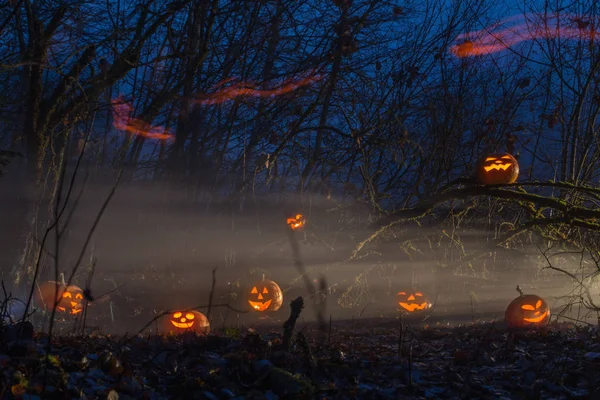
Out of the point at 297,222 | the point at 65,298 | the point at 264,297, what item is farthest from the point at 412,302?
the point at 65,298

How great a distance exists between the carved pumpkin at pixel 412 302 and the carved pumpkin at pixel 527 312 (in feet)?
6.96

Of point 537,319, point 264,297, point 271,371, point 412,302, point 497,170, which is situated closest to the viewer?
point 271,371

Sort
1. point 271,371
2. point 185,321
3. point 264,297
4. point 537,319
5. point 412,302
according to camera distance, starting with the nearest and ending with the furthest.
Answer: point 271,371
point 185,321
point 537,319
point 264,297
point 412,302

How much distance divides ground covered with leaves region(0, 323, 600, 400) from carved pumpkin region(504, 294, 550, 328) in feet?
11.3

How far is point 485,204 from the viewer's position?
7.63m

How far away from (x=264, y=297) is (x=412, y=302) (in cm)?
290

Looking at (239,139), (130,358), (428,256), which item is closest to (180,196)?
(239,139)

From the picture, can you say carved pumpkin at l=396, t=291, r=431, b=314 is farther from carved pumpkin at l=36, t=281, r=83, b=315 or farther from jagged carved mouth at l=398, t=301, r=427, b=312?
carved pumpkin at l=36, t=281, r=83, b=315

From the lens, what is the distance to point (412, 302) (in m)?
9.51

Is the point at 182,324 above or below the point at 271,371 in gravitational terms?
below

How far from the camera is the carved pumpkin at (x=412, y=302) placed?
9.52 metres

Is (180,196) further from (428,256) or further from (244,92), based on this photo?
(428,256)

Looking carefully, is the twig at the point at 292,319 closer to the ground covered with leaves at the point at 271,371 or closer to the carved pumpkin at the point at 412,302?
the ground covered with leaves at the point at 271,371

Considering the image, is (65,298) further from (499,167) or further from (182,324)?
(499,167)
